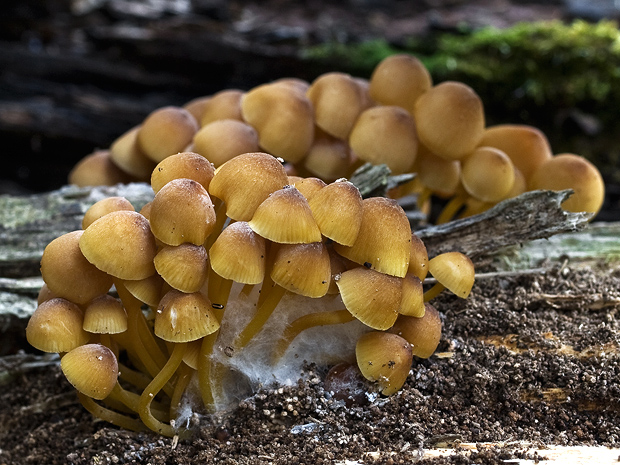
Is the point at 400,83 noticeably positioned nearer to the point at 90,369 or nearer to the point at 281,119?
the point at 281,119

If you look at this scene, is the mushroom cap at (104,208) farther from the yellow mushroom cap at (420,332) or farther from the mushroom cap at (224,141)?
the yellow mushroom cap at (420,332)

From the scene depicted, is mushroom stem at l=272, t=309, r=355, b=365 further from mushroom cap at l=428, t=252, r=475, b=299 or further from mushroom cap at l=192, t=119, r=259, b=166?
mushroom cap at l=192, t=119, r=259, b=166

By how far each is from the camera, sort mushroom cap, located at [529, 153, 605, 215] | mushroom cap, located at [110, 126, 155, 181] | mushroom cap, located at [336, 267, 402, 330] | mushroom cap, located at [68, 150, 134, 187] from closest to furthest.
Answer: mushroom cap, located at [336, 267, 402, 330] → mushroom cap, located at [529, 153, 605, 215] → mushroom cap, located at [110, 126, 155, 181] → mushroom cap, located at [68, 150, 134, 187]

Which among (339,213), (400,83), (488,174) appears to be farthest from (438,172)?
(339,213)

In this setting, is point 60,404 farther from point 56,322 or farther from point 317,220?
point 317,220

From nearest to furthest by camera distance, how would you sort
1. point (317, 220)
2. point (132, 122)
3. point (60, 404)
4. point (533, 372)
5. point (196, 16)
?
point (317, 220), point (533, 372), point (60, 404), point (132, 122), point (196, 16)

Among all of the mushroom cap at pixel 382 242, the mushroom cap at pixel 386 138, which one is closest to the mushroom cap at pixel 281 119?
Result: the mushroom cap at pixel 386 138

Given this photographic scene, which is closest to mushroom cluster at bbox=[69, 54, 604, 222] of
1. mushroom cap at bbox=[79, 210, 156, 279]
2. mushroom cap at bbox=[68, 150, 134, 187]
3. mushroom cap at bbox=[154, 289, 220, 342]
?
mushroom cap at bbox=[68, 150, 134, 187]

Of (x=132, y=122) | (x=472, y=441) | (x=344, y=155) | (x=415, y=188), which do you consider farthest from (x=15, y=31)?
(x=472, y=441)
